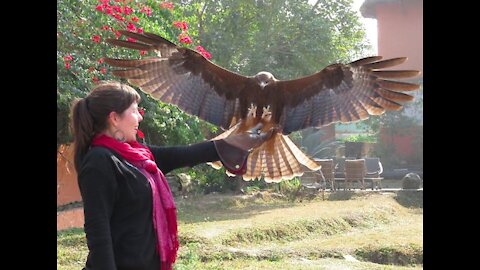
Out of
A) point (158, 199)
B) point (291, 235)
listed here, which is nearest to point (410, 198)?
point (291, 235)

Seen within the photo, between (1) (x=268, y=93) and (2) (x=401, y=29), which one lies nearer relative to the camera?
(1) (x=268, y=93)

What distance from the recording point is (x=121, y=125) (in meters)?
2.34

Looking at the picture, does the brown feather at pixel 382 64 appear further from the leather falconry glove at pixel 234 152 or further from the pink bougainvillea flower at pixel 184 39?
the pink bougainvillea flower at pixel 184 39

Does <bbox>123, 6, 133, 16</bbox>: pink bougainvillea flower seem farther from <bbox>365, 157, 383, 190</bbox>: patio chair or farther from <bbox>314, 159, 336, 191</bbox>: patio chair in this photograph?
<bbox>365, 157, 383, 190</bbox>: patio chair

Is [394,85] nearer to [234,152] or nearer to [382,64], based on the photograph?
[382,64]

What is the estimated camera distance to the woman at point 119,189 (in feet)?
7.13

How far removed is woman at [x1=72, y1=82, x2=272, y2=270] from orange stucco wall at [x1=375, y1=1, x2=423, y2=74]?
53.3 ft

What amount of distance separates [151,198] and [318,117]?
2123 millimetres

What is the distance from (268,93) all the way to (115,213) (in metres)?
1.92

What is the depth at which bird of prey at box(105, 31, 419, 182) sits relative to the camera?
148 inches

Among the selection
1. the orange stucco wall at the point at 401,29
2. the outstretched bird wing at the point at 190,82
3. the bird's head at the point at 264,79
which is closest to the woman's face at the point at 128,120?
the bird's head at the point at 264,79

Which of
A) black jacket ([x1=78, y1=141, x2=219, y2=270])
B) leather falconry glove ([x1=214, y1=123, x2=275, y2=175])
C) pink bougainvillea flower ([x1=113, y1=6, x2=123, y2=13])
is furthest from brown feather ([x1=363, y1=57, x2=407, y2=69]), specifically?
pink bougainvillea flower ([x1=113, y1=6, x2=123, y2=13])

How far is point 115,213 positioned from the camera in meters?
2.26

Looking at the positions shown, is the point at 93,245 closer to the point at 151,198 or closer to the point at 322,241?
the point at 151,198
